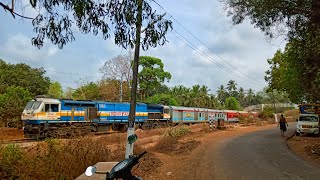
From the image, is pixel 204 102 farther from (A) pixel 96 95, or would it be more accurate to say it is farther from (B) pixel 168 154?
(B) pixel 168 154

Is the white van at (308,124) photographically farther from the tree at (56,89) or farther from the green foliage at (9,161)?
the tree at (56,89)

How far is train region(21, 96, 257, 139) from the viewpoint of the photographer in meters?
24.2

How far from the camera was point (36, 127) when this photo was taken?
938 inches

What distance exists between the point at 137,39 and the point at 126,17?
0.97 metres

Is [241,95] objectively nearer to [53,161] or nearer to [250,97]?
[250,97]

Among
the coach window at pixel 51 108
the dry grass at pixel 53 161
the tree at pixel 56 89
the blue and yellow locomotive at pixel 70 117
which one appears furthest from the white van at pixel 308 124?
the tree at pixel 56 89

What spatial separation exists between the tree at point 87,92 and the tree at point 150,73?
7.78 meters

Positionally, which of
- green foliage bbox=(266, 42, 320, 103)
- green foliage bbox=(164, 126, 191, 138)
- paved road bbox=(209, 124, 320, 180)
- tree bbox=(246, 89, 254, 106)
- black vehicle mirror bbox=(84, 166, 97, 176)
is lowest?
paved road bbox=(209, 124, 320, 180)

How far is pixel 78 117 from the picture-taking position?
27781 mm

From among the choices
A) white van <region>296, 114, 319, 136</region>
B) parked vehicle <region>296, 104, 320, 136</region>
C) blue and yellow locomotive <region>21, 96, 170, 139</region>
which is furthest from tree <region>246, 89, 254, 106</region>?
white van <region>296, 114, 319, 136</region>

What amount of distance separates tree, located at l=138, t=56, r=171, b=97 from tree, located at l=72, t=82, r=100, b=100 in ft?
25.5

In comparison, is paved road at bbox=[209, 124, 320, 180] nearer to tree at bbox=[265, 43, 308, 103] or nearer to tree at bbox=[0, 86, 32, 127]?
tree at bbox=[265, 43, 308, 103]

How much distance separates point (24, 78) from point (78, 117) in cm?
2051

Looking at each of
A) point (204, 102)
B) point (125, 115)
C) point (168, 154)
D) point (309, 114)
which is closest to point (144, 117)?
point (125, 115)
